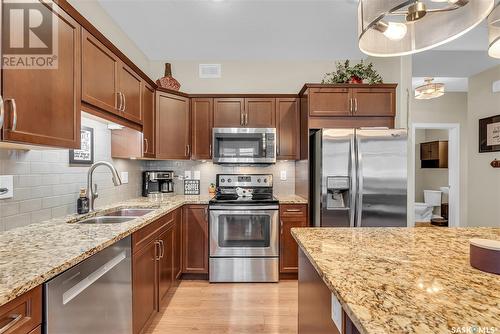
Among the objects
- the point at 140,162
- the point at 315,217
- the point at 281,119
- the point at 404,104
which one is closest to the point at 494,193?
the point at 404,104

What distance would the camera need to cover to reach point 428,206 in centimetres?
591

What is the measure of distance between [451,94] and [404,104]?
3338mm

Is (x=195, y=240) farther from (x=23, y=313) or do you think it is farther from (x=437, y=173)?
(x=437, y=173)

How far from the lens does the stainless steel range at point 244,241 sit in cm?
292

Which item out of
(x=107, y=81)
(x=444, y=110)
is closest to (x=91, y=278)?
(x=107, y=81)

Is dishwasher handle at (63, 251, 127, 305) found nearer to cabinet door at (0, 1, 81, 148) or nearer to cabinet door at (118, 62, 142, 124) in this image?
cabinet door at (0, 1, 81, 148)

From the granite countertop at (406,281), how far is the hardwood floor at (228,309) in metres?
1.20

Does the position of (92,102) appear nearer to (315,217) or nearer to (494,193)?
(315,217)

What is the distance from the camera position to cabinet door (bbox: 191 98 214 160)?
336 cm

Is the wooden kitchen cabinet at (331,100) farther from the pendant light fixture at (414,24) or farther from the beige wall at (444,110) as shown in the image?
the beige wall at (444,110)

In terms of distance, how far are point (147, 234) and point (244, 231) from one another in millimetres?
1217

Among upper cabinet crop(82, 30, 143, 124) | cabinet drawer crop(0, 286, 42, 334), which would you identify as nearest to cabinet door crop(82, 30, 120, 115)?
upper cabinet crop(82, 30, 143, 124)

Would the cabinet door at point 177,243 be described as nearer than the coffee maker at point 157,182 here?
Yes

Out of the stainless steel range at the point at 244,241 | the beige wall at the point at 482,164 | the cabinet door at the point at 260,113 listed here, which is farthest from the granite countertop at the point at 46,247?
the beige wall at the point at 482,164
